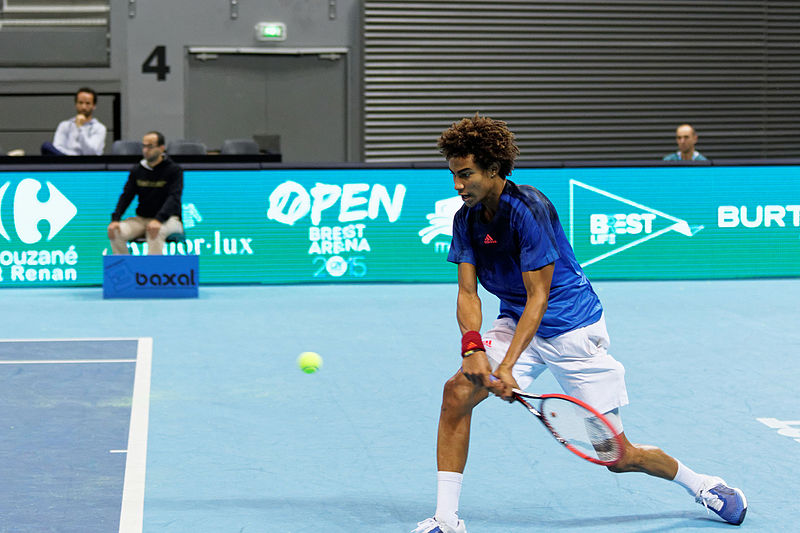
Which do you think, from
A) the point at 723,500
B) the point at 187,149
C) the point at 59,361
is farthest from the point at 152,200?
the point at 723,500

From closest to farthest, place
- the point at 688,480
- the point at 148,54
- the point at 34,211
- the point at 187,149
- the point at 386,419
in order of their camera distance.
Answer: the point at 688,480, the point at 386,419, the point at 34,211, the point at 187,149, the point at 148,54

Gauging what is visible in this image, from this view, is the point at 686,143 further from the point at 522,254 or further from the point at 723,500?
the point at 522,254

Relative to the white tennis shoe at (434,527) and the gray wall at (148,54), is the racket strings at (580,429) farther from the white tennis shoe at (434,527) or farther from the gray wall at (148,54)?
the gray wall at (148,54)

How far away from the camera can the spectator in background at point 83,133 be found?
14.3 metres

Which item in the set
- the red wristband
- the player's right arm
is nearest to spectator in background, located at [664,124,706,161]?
the player's right arm

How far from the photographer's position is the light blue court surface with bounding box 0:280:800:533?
4980 mm

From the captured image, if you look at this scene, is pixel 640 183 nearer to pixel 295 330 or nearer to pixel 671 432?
pixel 295 330

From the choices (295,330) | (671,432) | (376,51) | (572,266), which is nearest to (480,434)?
(671,432)

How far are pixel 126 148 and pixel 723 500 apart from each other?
1168 cm

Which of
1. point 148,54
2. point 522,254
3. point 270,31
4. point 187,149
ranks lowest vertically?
point 522,254

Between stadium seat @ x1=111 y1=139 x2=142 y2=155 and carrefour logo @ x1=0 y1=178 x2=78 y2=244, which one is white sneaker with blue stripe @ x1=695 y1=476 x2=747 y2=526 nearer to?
carrefour logo @ x1=0 y1=178 x2=78 y2=244

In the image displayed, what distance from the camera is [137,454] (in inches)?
231

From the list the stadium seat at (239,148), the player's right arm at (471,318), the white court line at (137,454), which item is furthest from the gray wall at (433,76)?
the player's right arm at (471,318)

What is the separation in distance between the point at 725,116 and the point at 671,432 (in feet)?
50.1
